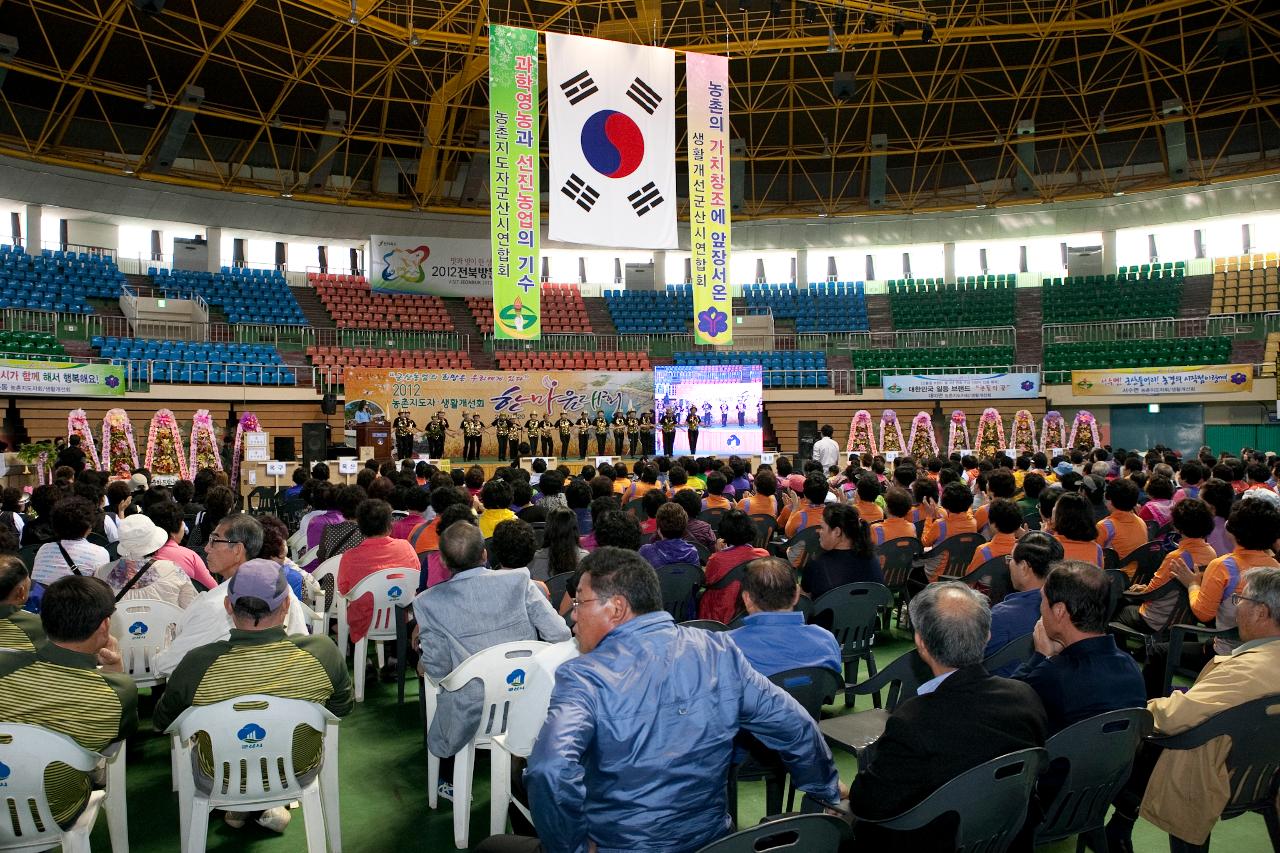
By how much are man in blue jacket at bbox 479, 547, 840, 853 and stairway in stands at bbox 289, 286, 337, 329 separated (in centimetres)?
2699

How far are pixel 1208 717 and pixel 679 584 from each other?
3.34 meters

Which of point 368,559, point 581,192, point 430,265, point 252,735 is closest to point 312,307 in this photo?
point 430,265

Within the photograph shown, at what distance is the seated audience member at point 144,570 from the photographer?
5090 mm

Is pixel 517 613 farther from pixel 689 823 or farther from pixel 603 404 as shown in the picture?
pixel 603 404

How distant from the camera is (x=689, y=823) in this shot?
245 cm

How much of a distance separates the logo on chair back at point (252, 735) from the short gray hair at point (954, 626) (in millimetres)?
2320

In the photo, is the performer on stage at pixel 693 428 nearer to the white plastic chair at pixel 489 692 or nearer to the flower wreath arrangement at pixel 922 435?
the flower wreath arrangement at pixel 922 435

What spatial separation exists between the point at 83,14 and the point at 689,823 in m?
24.8

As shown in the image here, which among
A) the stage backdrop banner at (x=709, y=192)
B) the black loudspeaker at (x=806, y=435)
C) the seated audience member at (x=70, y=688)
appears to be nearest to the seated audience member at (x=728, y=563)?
the seated audience member at (x=70, y=688)

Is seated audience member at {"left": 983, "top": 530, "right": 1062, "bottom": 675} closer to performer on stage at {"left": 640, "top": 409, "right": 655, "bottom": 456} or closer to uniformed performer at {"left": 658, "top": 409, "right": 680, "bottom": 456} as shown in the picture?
uniformed performer at {"left": 658, "top": 409, "right": 680, "bottom": 456}

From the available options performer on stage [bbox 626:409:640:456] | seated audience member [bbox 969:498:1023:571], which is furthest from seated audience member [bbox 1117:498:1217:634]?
performer on stage [bbox 626:409:640:456]

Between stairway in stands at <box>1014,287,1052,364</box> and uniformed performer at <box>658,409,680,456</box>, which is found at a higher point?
stairway in stands at <box>1014,287,1052,364</box>

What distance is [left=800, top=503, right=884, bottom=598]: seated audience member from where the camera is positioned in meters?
5.89

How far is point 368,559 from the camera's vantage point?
5832 mm
